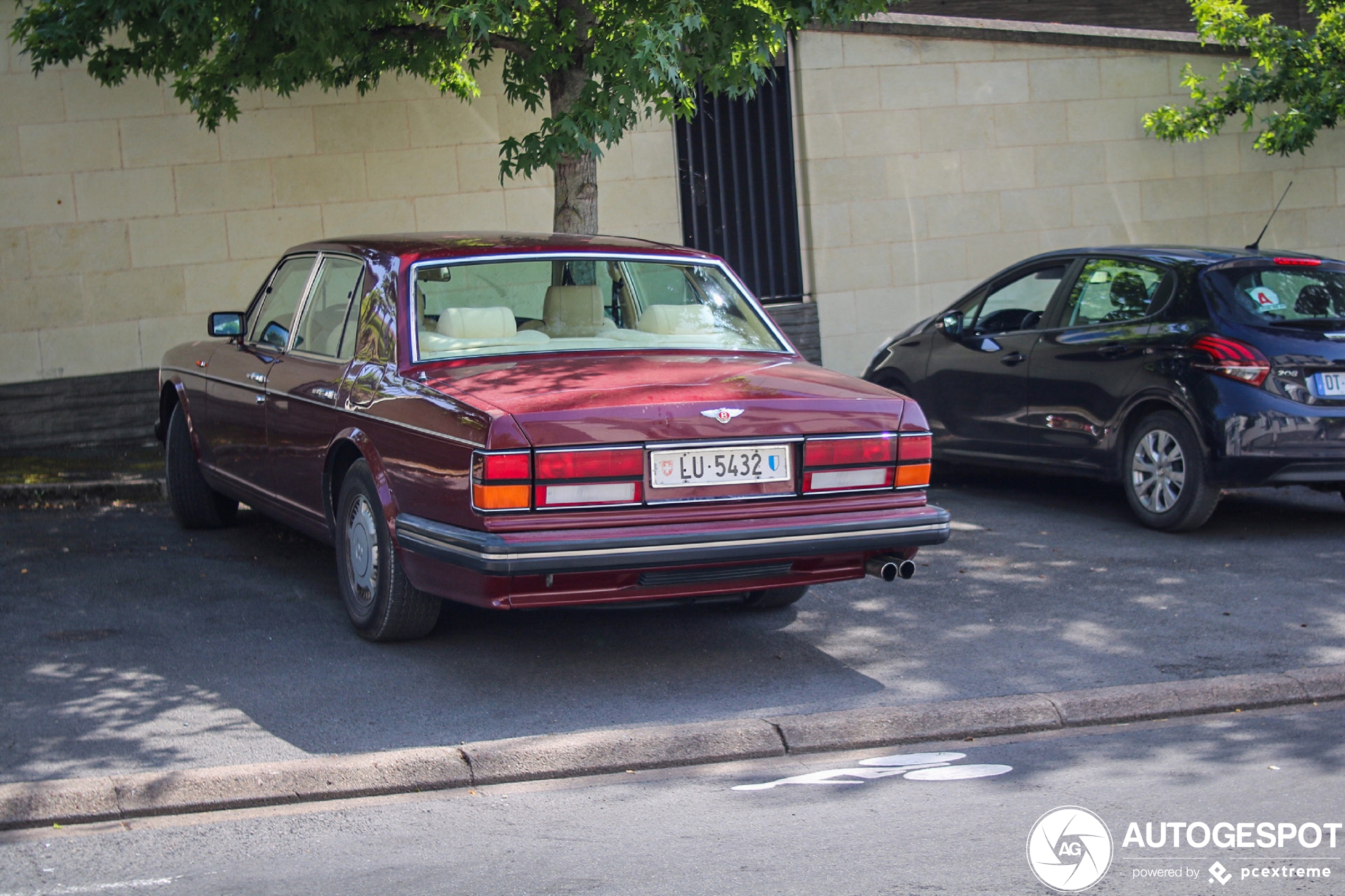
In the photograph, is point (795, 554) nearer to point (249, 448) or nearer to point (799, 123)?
point (249, 448)

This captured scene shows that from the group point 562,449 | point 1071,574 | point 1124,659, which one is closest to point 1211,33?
point 1071,574

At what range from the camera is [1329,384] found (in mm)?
7637

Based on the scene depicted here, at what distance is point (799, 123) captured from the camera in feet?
43.7

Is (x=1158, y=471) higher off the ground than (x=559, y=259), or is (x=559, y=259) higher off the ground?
(x=559, y=259)

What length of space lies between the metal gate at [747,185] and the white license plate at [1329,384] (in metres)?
6.11

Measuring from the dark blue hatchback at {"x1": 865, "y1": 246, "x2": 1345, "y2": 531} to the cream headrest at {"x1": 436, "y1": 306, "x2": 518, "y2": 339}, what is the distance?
3757mm

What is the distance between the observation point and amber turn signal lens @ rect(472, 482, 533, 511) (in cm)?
505

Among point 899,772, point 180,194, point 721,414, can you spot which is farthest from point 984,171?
point 899,772

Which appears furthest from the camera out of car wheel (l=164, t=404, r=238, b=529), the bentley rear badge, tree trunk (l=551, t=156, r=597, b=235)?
tree trunk (l=551, t=156, r=597, b=235)

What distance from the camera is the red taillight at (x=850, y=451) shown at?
5375 mm

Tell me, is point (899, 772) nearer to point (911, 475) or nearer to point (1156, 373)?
point (911, 475)

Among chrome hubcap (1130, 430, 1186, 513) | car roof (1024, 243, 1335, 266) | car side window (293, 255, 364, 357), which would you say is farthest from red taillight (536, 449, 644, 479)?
car roof (1024, 243, 1335, 266)

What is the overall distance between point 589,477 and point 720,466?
1.54 ft

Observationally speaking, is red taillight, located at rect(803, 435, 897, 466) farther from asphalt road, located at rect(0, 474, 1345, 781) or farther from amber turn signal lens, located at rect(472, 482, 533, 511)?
amber turn signal lens, located at rect(472, 482, 533, 511)
